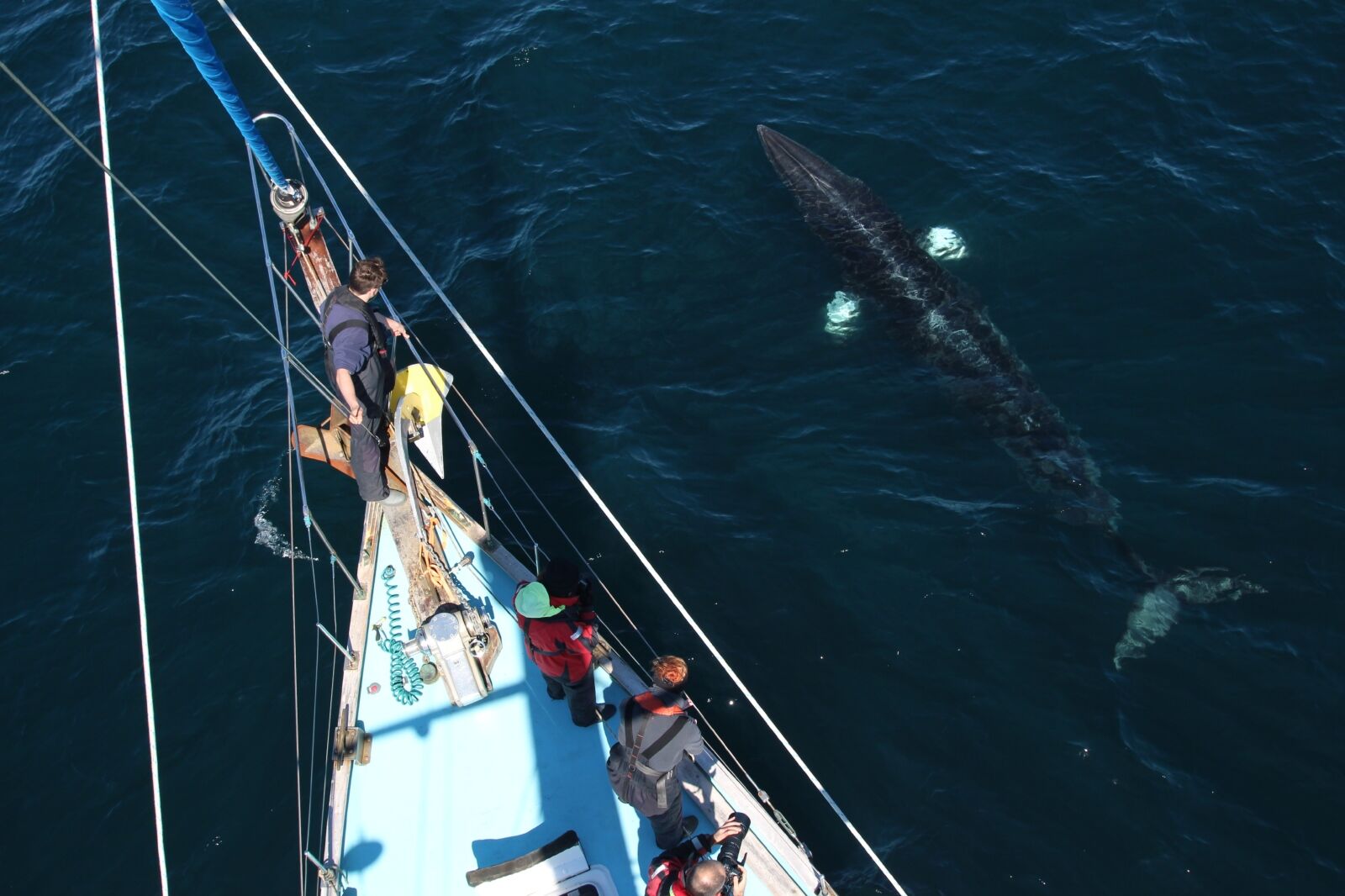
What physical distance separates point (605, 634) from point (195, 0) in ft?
77.7

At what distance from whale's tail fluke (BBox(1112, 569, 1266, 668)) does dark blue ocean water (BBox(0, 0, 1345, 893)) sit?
0.24 metres

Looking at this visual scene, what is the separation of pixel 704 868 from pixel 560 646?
10.5 ft

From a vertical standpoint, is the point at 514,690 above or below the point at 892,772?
above

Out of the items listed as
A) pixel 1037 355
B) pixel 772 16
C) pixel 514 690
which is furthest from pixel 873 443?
pixel 772 16

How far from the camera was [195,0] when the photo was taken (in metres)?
28.4

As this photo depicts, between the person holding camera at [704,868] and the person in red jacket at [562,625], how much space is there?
2.48 metres

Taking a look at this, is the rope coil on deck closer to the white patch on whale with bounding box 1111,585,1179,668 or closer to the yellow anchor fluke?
the yellow anchor fluke

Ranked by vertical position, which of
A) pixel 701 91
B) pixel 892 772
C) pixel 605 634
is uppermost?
pixel 701 91

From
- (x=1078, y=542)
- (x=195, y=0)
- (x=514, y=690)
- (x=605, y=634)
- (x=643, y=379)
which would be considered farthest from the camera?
(x=195, y=0)

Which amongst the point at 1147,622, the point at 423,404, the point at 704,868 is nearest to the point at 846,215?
the point at 1147,622

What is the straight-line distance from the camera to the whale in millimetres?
16703

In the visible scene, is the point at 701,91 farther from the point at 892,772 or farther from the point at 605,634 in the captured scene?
the point at 892,772

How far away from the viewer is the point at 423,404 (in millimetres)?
13375

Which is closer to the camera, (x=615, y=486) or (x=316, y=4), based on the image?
(x=615, y=486)
